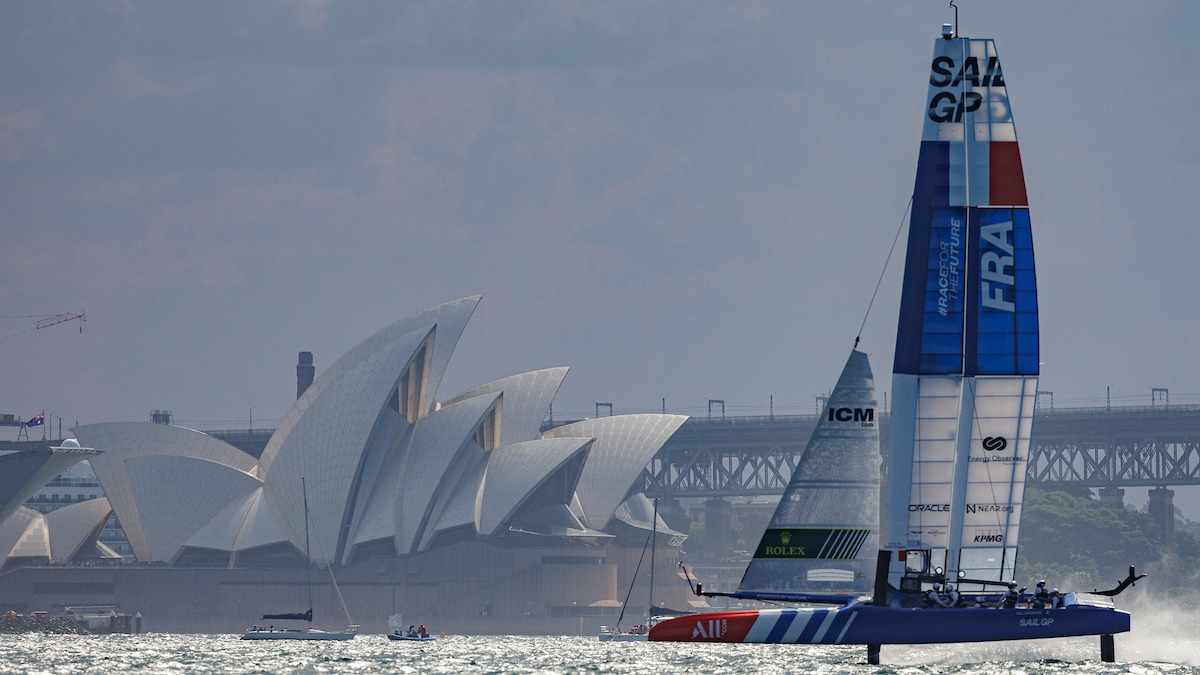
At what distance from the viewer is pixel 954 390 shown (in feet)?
129

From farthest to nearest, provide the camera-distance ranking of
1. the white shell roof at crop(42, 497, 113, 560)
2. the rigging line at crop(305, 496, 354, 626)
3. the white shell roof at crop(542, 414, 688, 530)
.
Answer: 1. the white shell roof at crop(42, 497, 113, 560)
2. the white shell roof at crop(542, 414, 688, 530)
3. the rigging line at crop(305, 496, 354, 626)

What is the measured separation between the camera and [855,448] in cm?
4103

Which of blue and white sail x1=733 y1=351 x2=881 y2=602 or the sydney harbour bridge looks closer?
blue and white sail x1=733 y1=351 x2=881 y2=602

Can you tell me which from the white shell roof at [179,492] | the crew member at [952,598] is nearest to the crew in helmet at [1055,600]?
the crew member at [952,598]

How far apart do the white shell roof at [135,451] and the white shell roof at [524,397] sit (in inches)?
598

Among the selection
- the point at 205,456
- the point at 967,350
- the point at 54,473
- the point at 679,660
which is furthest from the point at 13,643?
the point at 967,350

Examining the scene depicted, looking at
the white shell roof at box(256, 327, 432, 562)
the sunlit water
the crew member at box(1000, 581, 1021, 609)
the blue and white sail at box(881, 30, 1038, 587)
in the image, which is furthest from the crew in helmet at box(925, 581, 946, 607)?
the white shell roof at box(256, 327, 432, 562)

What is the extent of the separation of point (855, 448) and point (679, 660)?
16092mm

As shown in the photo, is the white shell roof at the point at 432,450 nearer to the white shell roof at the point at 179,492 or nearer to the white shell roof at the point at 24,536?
the white shell roof at the point at 179,492

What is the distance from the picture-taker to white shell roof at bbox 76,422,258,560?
108 m

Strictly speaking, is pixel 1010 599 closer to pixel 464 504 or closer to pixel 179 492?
pixel 464 504

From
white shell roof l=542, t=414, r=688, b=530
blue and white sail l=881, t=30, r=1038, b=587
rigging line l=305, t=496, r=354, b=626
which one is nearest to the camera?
blue and white sail l=881, t=30, r=1038, b=587

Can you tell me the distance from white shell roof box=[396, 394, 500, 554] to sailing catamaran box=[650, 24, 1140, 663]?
6093 cm

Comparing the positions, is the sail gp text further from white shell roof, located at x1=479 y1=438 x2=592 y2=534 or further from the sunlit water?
white shell roof, located at x1=479 y1=438 x2=592 y2=534
